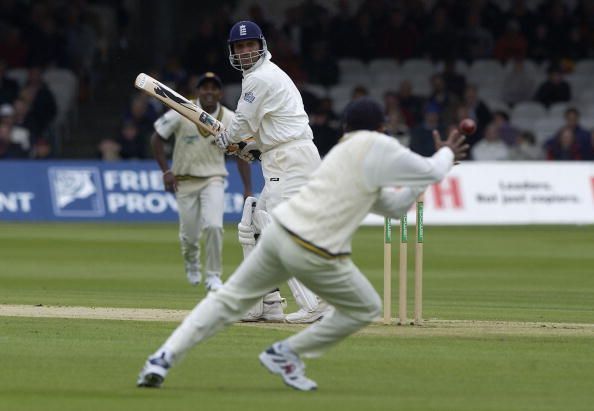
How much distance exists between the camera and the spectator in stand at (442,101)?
24.6 meters

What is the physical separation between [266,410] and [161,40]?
72.0 feet

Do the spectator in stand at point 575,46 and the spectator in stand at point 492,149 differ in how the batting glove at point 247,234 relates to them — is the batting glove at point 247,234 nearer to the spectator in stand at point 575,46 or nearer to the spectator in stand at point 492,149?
the spectator in stand at point 492,149

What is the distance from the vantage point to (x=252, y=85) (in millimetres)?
10375

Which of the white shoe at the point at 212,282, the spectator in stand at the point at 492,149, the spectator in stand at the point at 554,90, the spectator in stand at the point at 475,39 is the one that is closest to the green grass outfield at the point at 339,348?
the white shoe at the point at 212,282

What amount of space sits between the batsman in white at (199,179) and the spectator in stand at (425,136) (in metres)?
9.39

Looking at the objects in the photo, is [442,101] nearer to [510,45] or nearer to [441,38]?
[441,38]

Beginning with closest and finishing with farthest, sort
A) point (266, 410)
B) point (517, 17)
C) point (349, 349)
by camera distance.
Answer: point (266, 410) < point (349, 349) < point (517, 17)

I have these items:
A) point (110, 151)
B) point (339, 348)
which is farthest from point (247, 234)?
point (110, 151)

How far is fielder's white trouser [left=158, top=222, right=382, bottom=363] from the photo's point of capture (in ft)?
24.8

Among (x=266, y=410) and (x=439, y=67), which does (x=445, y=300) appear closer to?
(x=266, y=410)

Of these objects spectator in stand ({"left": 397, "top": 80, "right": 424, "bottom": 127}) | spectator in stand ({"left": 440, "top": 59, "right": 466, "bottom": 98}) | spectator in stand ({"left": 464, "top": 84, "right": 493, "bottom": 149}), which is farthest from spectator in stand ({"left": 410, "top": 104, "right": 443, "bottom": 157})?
spectator in stand ({"left": 440, "top": 59, "right": 466, "bottom": 98})

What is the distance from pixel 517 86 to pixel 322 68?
3664 millimetres

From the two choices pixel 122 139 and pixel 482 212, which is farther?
pixel 122 139

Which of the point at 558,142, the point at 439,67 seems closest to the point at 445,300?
the point at 558,142
